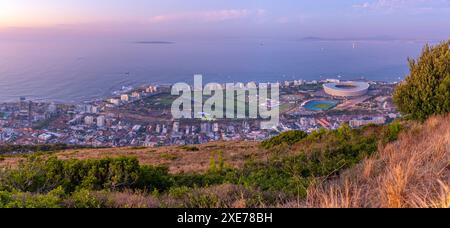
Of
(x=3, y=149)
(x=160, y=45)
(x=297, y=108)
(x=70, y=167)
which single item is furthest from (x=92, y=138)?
(x=160, y=45)

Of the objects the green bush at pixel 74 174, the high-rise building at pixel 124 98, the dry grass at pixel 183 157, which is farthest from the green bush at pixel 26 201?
the high-rise building at pixel 124 98

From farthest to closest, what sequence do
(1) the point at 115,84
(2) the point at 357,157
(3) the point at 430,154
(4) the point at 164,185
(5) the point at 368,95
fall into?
1. (1) the point at 115,84
2. (5) the point at 368,95
3. (2) the point at 357,157
4. (4) the point at 164,185
5. (3) the point at 430,154

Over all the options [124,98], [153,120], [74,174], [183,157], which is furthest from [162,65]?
[74,174]

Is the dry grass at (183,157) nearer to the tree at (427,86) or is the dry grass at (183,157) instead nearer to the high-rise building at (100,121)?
the tree at (427,86)

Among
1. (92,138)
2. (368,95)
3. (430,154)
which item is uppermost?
(430,154)

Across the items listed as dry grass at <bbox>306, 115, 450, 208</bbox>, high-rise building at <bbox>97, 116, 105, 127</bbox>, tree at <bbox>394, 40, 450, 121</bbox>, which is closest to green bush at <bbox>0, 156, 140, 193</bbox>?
dry grass at <bbox>306, 115, 450, 208</bbox>

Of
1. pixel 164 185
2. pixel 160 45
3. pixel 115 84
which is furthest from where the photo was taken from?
pixel 160 45
